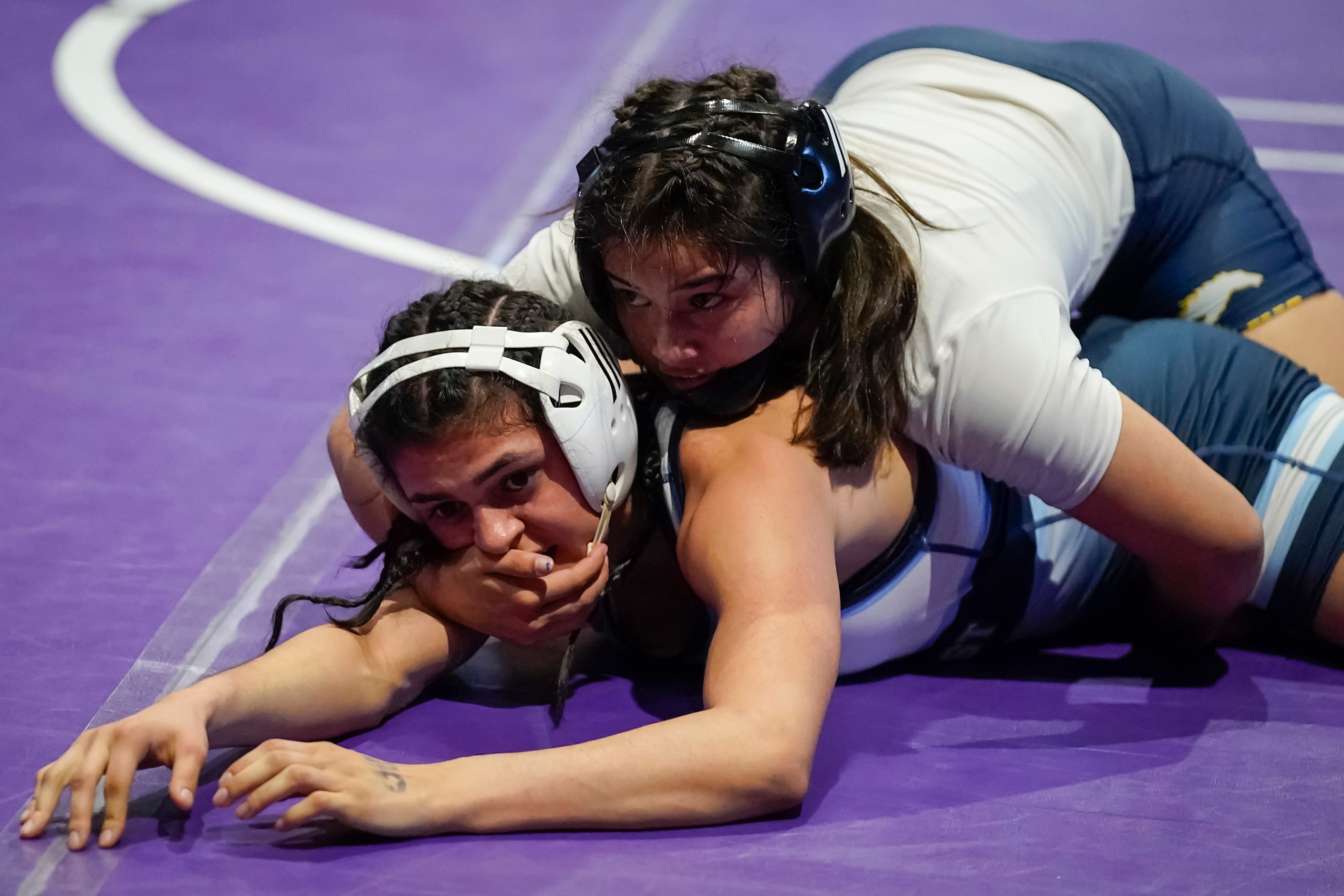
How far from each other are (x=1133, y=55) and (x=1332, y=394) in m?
0.90

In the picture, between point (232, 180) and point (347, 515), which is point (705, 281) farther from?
point (232, 180)

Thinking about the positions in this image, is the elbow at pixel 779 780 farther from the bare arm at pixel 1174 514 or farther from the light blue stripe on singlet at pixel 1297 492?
the light blue stripe on singlet at pixel 1297 492

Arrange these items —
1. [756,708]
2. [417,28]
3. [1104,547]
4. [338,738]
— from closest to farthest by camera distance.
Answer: [756,708], [338,738], [1104,547], [417,28]

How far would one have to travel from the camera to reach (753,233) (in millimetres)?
2475

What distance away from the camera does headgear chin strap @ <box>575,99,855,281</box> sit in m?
2.48

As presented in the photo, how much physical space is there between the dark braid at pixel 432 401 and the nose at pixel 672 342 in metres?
0.20

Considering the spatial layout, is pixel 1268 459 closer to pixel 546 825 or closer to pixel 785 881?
pixel 785 881

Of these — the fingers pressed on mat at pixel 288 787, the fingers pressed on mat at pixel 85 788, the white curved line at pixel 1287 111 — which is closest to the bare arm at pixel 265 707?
the fingers pressed on mat at pixel 85 788

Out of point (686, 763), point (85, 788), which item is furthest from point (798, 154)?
point (85, 788)

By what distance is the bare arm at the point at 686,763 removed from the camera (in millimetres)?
2258

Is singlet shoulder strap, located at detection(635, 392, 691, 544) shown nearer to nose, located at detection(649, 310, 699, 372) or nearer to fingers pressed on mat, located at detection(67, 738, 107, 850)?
nose, located at detection(649, 310, 699, 372)

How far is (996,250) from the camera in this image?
2.68 metres

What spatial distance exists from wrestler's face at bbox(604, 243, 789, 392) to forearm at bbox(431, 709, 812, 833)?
2.01 ft

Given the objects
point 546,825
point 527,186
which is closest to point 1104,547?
point 546,825
